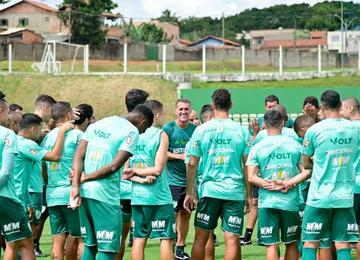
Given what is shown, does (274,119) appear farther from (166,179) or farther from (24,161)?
(24,161)

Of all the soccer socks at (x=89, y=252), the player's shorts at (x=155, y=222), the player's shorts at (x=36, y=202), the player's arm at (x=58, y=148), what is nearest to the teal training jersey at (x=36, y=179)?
the player's shorts at (x=36, y=202)

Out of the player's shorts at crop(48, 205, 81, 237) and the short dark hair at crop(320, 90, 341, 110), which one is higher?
the short dark hair at crop(320, 90, 341, 110)

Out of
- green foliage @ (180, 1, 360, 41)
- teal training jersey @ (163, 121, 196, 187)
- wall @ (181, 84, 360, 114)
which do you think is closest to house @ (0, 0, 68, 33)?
green foliage @ (180, 1, 360, 41)

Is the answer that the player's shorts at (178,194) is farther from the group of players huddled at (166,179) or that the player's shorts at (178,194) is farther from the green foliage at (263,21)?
the green foliage at (263,21)

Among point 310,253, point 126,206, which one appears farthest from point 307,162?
point 126,206

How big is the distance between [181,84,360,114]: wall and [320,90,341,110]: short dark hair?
17.3 meters

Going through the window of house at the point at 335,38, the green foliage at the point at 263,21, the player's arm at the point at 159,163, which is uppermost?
the green foliage at the point at 263,21

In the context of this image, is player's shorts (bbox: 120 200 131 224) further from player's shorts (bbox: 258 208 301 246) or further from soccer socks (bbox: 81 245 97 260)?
soccer socks (bbox: 81 245 97 260)

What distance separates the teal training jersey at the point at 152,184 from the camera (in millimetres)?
10789

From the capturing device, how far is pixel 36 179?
40.9 ft

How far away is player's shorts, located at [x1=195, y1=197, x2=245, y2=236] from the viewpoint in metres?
10.9

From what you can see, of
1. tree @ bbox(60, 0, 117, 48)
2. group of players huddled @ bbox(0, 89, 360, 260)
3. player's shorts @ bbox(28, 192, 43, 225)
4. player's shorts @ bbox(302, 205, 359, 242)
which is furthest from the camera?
tree @ bbox(60, 0, 117, 48)

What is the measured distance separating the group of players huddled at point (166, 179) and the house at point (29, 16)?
82445 mm

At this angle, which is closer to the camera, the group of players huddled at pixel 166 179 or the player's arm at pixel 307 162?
the group of players huddled at pixel 166 179
